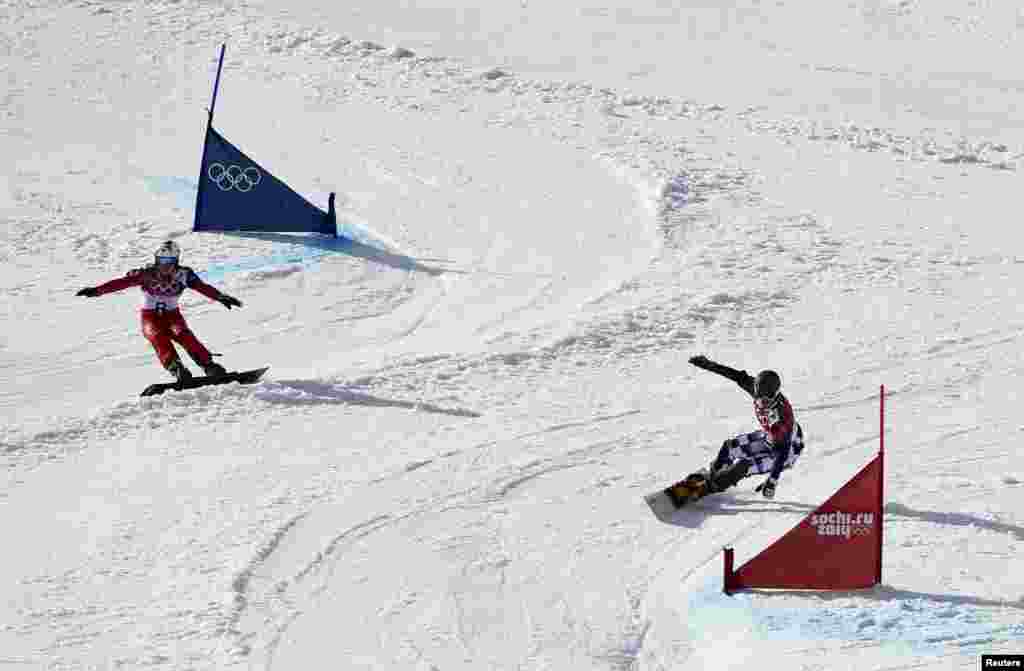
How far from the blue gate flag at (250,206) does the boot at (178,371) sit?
4.73m

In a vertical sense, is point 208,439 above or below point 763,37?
below

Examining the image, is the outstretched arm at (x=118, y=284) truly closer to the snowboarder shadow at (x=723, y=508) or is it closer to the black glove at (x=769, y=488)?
the snowboarder shadow at (x=723, y=508)

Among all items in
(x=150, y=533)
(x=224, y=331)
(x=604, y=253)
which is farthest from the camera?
(x=604, y=253)

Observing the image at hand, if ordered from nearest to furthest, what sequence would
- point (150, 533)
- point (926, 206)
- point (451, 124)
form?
point (150, 533) < point (926, 206) < point (451, 124)

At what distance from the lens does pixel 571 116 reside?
75.0 ft

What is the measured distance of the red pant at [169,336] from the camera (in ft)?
44.3

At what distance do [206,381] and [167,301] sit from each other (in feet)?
2.66

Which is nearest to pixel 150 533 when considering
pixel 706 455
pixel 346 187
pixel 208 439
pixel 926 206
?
pixel 208 439

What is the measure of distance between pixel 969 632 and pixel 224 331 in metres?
7.97

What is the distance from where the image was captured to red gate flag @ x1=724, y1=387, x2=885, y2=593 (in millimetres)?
9773

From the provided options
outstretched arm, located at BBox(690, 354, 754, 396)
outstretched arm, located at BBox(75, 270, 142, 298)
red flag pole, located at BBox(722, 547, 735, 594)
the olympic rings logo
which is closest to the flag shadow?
the olympic rings logo

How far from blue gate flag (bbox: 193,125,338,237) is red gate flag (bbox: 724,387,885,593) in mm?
9023

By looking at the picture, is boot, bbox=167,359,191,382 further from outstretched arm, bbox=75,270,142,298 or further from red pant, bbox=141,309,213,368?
outstretched arm, bbox=75,270,142,298

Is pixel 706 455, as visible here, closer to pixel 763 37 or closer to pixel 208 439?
pixel 208 439
